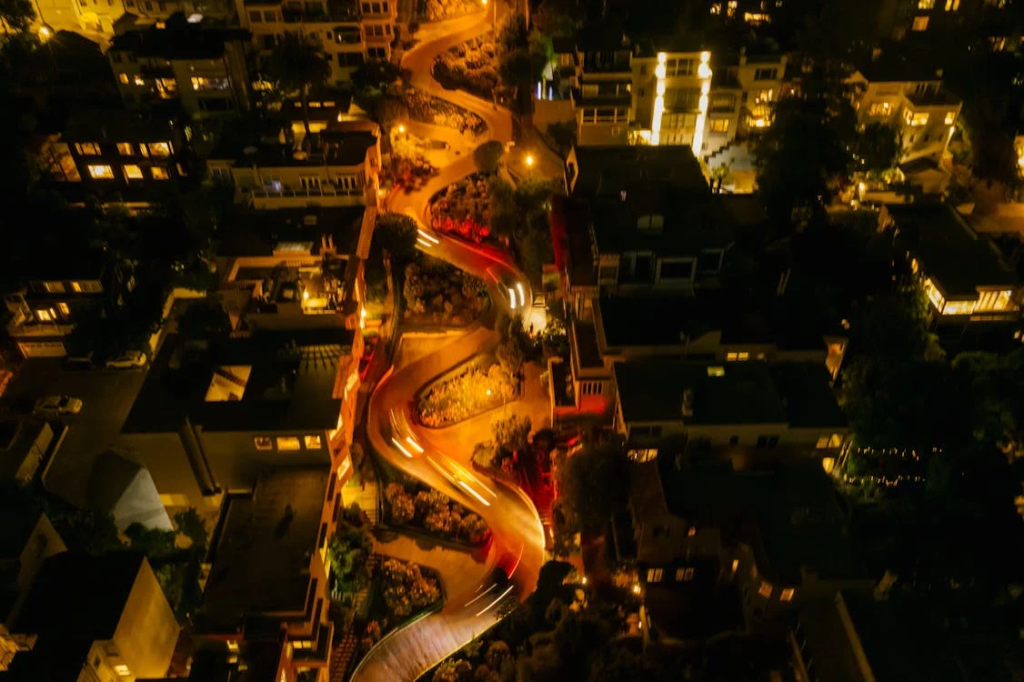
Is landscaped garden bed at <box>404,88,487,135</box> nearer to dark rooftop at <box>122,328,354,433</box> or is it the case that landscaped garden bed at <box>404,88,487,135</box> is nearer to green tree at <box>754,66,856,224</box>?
green tree at <box>754,66,856,224</box>

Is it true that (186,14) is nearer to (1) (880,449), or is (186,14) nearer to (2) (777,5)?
(2) (777,5)

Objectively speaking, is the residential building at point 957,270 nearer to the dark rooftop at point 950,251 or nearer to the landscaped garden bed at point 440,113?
the dark rooftop at point 950,251

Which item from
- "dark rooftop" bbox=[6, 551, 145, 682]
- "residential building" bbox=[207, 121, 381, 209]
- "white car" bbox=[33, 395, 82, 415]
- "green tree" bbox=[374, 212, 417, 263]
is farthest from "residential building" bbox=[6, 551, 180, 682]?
"residential building" bbox=[207, 121, 381, 209]

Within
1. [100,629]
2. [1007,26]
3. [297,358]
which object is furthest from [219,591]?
[1007,26]

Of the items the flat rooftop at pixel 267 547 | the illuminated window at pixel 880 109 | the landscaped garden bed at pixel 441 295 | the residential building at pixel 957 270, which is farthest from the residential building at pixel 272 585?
the illuminated window at pixel 880 109

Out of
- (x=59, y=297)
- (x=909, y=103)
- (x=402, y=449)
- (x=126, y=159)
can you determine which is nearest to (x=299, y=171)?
(x=126, y=159)
